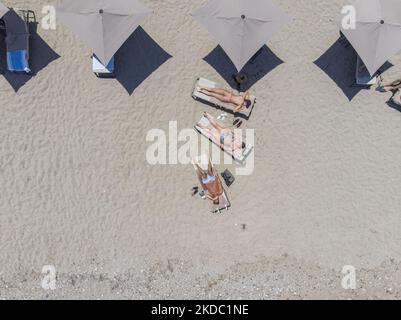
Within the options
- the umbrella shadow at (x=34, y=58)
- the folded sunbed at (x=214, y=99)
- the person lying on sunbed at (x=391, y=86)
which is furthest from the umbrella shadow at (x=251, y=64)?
the umbrella shadow at (x=34, y=58)

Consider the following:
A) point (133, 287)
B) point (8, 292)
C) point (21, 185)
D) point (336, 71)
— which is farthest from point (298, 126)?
point (8, 292)

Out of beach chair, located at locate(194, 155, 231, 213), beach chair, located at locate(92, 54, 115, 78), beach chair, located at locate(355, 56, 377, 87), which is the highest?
beach chair, located at locate(92, 54, 115, 78)

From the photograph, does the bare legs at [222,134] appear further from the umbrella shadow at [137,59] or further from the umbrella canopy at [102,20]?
the umbrella canopy at [102,20]

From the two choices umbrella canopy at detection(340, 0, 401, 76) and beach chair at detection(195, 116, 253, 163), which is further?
beach chair at detection(195, 116, 253, 163)

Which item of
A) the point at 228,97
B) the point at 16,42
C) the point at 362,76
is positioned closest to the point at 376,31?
the point at 362,76

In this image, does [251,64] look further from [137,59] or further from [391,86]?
[391,86]

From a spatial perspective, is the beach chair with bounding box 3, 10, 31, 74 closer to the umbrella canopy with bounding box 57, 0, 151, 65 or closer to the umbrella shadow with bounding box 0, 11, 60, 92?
the umbrella shadow with bounding box 0, 11, 60, 92

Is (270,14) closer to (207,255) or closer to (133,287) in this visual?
(207,255)

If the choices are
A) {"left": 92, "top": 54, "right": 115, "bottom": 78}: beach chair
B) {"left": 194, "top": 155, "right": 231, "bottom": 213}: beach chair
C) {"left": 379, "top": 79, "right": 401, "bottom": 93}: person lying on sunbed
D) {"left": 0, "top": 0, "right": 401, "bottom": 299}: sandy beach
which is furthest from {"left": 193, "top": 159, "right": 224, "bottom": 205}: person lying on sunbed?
{"left": 379, "top": 79, "right": 401, "bottom": 93}: person lying on sunbed
